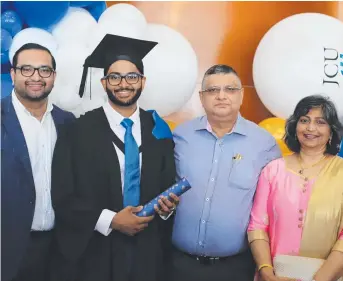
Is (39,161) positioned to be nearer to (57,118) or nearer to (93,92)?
(57,118)

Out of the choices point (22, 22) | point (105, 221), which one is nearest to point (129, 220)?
point (105, 221)

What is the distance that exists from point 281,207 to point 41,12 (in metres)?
1.58

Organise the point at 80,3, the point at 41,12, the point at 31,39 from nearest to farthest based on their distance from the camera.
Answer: the point at 31,39
the point at 41,12
the point at 80,3

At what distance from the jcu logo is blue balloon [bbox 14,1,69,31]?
158cm

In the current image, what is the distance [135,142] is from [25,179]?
0.50 m

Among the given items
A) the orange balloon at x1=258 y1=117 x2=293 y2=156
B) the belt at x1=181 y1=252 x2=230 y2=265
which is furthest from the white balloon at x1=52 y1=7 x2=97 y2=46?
the belt at x1=181 y1=252 x2=230 y2=265

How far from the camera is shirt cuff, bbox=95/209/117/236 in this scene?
85.3 inches

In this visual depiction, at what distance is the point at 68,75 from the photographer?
273 cm

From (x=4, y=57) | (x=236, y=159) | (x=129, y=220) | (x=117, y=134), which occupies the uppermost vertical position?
(x=4, y=57)

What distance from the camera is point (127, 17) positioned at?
9.12 feet

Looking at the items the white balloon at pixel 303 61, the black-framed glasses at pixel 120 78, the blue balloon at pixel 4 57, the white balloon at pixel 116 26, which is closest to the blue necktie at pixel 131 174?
the black-framed glasses at pixel 120 78

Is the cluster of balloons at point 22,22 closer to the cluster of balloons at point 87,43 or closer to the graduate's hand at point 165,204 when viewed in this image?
the cluster of balloons at point 87,43

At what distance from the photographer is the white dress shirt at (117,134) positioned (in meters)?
2.17

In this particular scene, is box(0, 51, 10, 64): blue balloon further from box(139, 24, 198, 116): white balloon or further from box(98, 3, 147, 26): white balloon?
box(139, 24, 198, 116): white balloon
